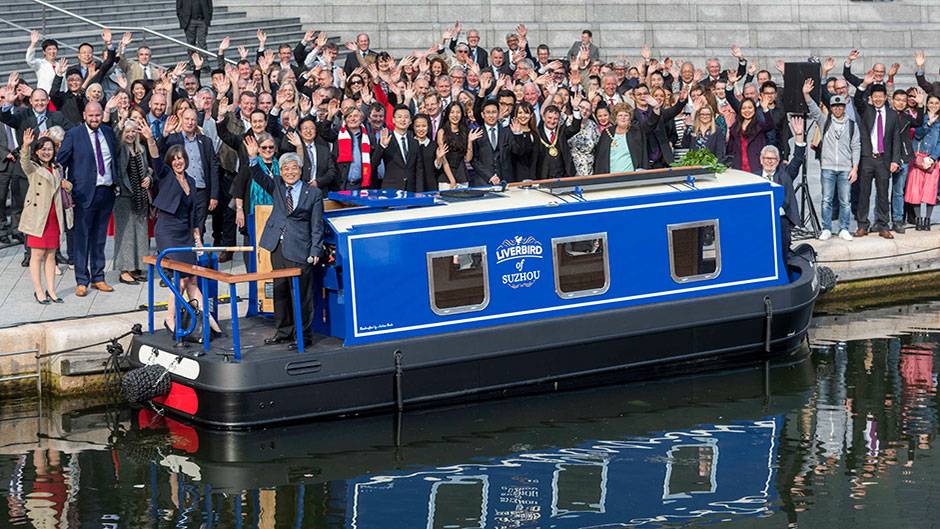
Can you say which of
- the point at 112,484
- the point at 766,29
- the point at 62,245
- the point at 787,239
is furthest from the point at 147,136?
the point at 766,29

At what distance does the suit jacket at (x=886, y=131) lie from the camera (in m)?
21.8

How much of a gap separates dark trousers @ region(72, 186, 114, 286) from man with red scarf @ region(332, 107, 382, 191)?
99.2 inches

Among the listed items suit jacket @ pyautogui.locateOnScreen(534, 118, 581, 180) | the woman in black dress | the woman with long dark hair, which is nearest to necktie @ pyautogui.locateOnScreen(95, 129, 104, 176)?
the woman in black dress

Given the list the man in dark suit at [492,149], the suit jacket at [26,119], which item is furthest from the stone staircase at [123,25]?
the man in dark suit at [492,149]

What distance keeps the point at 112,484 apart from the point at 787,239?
26.8 ft

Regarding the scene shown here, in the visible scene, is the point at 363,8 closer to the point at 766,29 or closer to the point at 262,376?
the point at 766,29

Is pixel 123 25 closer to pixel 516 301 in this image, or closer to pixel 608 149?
pixel 608 149

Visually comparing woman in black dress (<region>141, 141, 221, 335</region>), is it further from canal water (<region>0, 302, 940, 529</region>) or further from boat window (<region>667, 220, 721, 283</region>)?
boat window (<region>667, 220, 721, 283</region>)

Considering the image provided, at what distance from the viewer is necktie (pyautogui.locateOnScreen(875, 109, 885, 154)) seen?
21.8m

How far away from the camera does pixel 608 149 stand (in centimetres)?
2019

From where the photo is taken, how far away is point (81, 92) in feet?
68.7

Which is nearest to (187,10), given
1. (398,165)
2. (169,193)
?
(398,165)

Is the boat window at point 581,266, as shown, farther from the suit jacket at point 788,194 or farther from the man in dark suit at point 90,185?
the man in dark suit at point 90,185

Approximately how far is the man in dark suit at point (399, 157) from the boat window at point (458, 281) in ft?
7.63
